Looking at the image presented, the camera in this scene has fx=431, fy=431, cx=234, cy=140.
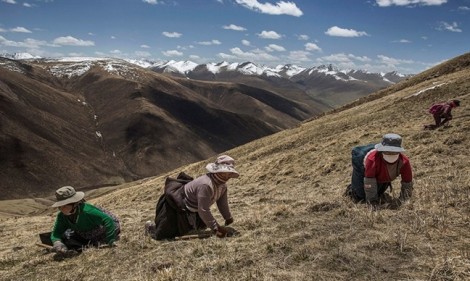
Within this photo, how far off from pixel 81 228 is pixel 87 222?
0.20 metres

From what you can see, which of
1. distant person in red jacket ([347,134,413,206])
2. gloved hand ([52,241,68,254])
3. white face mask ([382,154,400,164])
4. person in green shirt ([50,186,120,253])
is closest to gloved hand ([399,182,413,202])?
distant person in red jacket ([347,134,413,206])

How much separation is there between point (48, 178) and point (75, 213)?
14815cm

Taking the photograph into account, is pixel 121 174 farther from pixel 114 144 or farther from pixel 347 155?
pixel 347 155

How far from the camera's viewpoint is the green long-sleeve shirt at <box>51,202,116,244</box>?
976 cm

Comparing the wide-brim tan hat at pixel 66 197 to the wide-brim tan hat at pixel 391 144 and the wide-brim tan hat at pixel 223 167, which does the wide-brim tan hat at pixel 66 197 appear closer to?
the wide-brim tan hat at pixel 223 167

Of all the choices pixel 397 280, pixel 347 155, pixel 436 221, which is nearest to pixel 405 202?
pixel 436 221

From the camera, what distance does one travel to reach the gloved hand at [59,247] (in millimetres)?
9539

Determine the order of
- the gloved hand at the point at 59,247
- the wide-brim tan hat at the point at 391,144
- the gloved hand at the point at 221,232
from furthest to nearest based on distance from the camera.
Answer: the wide-brim tan hat at the point at 391,144, the gloved hand at the point at 59,247, the gloved hand at the point at 221,232

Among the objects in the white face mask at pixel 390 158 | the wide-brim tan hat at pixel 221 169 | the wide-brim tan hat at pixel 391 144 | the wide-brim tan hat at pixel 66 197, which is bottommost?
the wide-brim tan hat at pixel 66 197

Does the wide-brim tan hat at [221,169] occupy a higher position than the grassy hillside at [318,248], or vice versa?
the wide-brim tan hat at [221,169]

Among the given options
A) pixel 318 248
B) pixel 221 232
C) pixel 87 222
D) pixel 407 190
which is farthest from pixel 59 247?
pixel 407 190

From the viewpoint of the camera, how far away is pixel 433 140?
59.1 feet

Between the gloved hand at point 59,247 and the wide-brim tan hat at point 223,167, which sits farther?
the gloved hand at point 59,247

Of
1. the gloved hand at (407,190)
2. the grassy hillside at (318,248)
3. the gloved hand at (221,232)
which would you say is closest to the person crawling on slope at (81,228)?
the grassy hillside at (318,248)
